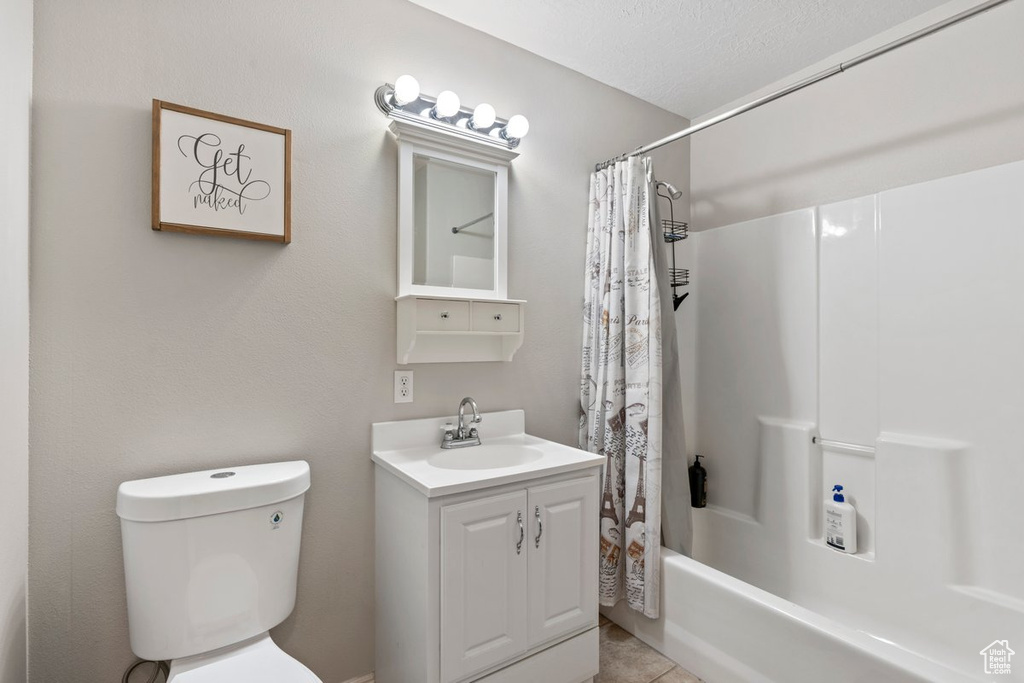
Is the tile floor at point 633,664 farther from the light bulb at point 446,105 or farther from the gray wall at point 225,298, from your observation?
the light bulb at point 446,105

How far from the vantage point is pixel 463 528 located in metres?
1.40

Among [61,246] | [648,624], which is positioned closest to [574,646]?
[648,624]

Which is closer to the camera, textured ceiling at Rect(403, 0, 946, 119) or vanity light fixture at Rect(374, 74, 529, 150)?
vanity light fixture at Rect(374, 74, 529, 150)

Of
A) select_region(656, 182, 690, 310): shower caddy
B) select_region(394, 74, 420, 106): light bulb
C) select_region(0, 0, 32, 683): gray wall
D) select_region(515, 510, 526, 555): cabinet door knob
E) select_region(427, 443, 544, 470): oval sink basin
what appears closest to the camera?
select_region(0, 0, 32, 683): gray wall

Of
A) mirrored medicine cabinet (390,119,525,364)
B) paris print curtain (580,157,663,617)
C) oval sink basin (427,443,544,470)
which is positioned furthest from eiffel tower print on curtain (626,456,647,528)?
mirrored medicine cabinet (390,119,525,364)

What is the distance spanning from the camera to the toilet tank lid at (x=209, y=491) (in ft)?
3.93

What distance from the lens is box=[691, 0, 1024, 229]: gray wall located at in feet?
5.61

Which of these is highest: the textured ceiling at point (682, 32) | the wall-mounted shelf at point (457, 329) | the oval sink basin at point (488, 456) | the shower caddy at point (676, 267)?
the textured ceiling at point (682, 32)

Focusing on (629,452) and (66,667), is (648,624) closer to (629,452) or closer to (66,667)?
(629,452)

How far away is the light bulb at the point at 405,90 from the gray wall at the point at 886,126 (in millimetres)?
1706

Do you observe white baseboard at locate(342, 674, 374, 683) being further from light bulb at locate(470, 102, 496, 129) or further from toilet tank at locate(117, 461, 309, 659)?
light bulb at locate(470, 102, 496, 129)

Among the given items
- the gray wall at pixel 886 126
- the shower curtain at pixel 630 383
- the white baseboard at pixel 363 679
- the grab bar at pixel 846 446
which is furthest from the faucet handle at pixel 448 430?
the gray wall at pixel 886 126

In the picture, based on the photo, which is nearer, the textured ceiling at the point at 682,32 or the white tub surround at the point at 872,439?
the white tub surround at the point at 872,439

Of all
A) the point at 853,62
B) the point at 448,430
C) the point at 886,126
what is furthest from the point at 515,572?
the point at 886,126
